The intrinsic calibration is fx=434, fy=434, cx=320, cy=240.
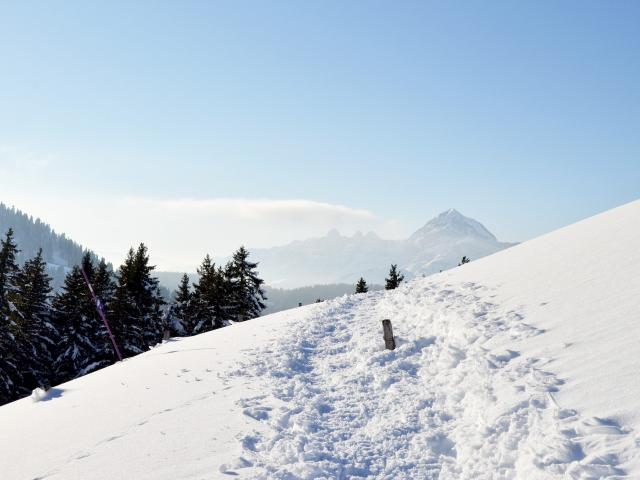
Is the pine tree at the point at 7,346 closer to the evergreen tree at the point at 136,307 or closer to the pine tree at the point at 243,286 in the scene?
the evergreen tree at the point at 136,307

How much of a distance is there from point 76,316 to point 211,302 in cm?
1128

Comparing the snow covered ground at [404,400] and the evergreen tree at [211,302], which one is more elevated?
the evergreen tree at [211,302]

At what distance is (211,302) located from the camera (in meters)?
41.1

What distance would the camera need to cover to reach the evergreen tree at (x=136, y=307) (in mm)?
34250

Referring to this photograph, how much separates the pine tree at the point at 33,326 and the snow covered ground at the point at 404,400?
2085 centimetres

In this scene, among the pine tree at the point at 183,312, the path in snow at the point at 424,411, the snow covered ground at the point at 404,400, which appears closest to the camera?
the path in snow at the point at 424,411

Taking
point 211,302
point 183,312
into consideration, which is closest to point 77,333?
point 211,302

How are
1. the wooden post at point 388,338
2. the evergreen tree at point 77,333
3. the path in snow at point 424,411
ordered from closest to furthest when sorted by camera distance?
the path in snow at point 424,411 < the wooden post at point 388,338 < the evergreen tree at point 77,333

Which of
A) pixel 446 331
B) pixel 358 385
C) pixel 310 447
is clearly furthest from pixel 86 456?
pixel 446 331

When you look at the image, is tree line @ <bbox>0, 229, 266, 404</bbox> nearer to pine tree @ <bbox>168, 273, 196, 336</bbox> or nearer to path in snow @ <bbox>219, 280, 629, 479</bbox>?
pine tree @ <bbox>168, 273, 196, 336</bbox>

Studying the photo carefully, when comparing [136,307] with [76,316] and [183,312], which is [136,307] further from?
[183,312]

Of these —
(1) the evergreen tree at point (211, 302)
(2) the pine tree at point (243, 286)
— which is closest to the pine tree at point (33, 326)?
(1) the evergreen tree at point (211, 302)

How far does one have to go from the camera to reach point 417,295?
17984 mm

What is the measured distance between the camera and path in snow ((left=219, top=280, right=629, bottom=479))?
616cm
